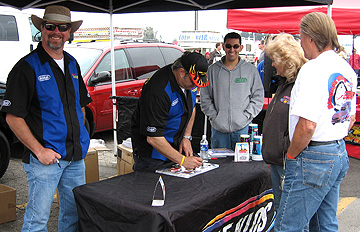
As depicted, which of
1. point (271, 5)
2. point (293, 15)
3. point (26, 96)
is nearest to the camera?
point (26, 96)

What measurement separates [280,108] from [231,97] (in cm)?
129

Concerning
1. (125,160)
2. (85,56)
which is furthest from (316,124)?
(85,56)

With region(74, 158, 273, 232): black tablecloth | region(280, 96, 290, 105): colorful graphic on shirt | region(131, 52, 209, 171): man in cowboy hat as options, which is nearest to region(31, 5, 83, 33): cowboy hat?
region(131, 52, 209, 171): man in cowboy hat

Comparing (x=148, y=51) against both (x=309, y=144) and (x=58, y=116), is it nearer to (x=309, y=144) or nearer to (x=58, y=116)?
(x=58, y=116)

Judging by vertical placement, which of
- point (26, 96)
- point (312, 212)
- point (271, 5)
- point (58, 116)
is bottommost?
point (312, 212)

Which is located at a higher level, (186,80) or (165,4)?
(165,4)

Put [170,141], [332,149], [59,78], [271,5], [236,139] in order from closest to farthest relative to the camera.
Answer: [332,149] < [59,78] < [170,141] < [236,139] < [271,5]

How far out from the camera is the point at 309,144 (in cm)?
204

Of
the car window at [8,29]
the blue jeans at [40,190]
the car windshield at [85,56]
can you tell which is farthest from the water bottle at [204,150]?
the car window at [8,29]

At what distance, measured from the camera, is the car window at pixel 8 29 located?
814 centimetres

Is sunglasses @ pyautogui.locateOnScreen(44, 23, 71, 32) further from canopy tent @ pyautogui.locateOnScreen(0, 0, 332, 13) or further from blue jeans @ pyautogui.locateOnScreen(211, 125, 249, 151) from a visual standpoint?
blue jeans @ pyautogui.locateOnScreen(211, 125, 249, 151)

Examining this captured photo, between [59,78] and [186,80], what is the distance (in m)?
0.89

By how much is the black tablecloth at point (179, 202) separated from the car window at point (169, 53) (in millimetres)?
5034

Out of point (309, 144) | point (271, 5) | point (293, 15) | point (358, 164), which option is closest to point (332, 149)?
point (309, 144)
